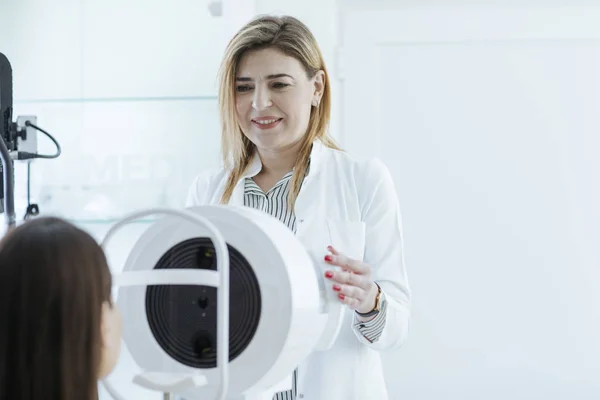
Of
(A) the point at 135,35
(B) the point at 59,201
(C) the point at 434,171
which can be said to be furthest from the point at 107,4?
(C) the point at 434,171

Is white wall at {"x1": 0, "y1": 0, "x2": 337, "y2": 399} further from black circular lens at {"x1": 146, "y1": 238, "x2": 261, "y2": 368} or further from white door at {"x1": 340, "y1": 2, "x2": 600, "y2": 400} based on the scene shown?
black circular lens at {"x1": 146, "y1": 238, "x2": 261, "y2": 368}

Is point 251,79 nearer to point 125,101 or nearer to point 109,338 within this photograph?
point 109,338

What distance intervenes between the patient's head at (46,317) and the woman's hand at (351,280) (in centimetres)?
33

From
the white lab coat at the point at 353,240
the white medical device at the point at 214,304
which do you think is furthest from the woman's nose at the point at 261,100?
the white medical device at the point at 214,304

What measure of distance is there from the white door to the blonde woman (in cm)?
104

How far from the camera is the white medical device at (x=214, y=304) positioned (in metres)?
0.84

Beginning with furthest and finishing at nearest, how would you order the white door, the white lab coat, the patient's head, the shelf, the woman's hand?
the white door, the shelf, the white lab coat, the woman's hand, the patient's head

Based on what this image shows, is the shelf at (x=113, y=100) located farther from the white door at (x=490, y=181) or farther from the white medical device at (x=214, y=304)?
the white medical device at (x=214, y=304)

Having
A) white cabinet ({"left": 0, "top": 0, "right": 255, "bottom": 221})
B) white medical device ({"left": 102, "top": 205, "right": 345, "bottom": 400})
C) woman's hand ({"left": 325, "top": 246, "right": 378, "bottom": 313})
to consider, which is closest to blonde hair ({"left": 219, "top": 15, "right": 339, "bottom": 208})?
woman's hand ({"left": 325, "top": 246, "right": 378, "bottom": 313})

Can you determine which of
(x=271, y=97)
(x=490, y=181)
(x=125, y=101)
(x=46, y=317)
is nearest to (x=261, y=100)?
(x=271, y=97)

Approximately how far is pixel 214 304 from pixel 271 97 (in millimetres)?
626

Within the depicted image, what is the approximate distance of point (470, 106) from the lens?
253 cm

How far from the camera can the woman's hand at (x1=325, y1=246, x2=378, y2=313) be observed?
3.31ft

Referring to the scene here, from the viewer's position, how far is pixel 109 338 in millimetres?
826
